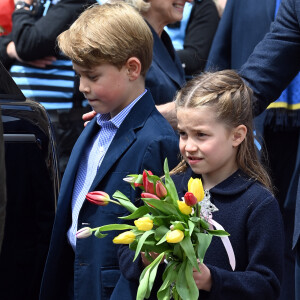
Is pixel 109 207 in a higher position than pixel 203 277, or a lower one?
lower

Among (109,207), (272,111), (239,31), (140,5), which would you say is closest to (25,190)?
(109,207)

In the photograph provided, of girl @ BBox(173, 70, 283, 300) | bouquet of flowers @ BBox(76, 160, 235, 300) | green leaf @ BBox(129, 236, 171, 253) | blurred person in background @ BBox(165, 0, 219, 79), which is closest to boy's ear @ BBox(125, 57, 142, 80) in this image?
girl @ BBox(173, 70, 283, 300)

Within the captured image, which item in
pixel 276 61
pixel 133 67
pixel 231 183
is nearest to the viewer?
pixel 231 183

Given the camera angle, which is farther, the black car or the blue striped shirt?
the blue striped shirt

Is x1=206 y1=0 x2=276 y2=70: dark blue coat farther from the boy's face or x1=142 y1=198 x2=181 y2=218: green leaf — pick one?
x1=142 y1=198 x2=181 y2=218: green leaf

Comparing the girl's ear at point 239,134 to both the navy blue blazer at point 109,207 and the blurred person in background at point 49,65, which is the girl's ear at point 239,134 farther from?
the blurred person in background at point 49,65

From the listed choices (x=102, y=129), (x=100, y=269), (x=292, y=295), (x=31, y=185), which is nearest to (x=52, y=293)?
(x=100, y=269)

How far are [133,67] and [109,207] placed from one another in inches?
22.7

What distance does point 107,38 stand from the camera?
282 cm

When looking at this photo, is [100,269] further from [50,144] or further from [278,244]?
[278,244]

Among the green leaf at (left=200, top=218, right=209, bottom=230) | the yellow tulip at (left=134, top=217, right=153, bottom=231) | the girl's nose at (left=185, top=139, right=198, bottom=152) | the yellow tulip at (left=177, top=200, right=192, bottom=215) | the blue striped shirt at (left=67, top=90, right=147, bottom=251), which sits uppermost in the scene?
the yellow tulip at (left=177, top=200, right=192, bottom=215)

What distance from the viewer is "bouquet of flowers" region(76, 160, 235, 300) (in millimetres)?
2010

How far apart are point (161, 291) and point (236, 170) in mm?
577

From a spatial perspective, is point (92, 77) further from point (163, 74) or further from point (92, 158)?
point (163, 74)
